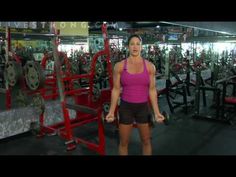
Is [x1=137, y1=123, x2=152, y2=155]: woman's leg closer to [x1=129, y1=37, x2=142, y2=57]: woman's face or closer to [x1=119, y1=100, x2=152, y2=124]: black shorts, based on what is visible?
[x1=119, y1=100, x2=152, y2=124]: black shorts

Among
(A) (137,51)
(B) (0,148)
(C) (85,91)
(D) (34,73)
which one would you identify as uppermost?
(A) (137,51)

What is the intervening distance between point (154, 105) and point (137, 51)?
459 mm

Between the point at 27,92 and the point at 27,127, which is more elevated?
the point at 27,92

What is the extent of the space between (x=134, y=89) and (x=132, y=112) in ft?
0.63

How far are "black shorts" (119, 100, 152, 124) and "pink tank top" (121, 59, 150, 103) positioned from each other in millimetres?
36

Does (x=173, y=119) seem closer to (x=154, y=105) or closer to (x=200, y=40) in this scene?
(x=154, y=105)

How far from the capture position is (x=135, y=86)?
6.66 feet

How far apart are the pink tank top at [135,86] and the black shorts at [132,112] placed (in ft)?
0.12

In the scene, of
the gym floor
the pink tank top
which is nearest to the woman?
the pink tank top

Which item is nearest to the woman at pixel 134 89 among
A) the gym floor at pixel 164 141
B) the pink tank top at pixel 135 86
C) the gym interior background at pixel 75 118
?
the pink tank top at pixel 135 86

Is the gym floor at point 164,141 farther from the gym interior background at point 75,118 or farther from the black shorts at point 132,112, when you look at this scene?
the black shorts at point 132,112

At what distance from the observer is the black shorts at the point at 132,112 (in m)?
2.08

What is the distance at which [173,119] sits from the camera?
4.36 metres

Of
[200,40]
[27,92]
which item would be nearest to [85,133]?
[27,92]
